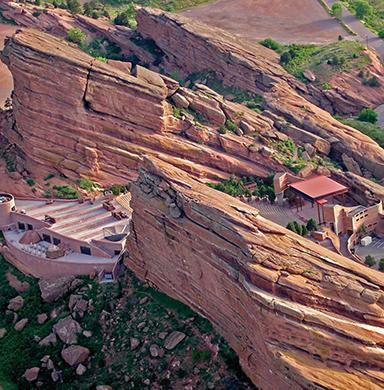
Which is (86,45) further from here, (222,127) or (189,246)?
(189,246)

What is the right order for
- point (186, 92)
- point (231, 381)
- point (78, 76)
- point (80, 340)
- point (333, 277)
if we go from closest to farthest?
1. point (333, 277)
2. point (231, 381)
3. point (80, 340)
4. point (78, 76)
5. point (186, 92)

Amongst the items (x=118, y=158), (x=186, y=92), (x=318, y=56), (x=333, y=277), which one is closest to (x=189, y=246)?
(x=333, y=277)

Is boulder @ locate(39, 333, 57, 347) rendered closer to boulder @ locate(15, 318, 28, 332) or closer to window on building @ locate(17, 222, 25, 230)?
boulder @ locate(15, 318, 28, 332)

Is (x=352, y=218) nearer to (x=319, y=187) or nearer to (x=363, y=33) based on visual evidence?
(x=319, y=187)

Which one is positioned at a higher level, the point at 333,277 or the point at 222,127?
the point at 333,277

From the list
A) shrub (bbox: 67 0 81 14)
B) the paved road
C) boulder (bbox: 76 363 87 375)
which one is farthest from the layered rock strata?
the paved road

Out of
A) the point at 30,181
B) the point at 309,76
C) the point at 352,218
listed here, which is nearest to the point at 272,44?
the point at 309,76
